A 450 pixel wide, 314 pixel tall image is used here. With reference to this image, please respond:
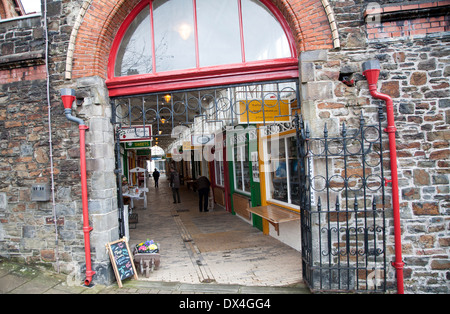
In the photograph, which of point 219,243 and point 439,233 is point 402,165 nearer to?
point 439,233

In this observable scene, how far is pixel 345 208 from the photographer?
14.0 feet

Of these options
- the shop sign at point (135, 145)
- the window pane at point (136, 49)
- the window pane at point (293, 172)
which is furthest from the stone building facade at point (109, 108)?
the shop sign at point (135, 145)

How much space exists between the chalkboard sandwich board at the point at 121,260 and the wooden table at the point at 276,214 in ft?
9.01

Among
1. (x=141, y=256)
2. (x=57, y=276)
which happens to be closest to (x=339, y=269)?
(x=141, y=256)

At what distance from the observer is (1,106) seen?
5.04 metres

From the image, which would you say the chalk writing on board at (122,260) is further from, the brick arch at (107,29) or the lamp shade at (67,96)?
the brick arch at (107,29)

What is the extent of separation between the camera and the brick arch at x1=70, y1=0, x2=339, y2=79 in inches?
172

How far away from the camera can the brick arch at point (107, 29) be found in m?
4.37

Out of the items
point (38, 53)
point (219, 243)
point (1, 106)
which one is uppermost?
point (38, 53)

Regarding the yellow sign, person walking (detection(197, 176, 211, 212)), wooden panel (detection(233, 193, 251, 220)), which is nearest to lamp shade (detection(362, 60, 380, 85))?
the yellow sign

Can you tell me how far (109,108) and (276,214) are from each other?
393 cm

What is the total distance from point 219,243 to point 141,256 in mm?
2350

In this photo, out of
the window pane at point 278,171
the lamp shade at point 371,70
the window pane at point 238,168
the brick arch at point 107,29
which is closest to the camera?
the lamp shade at point 371,70

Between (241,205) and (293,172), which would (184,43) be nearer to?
(293,172)
